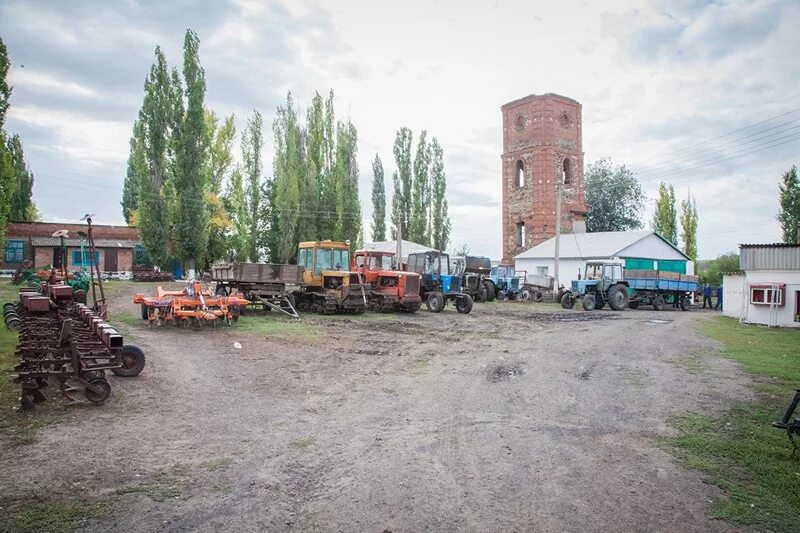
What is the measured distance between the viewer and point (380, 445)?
5.38m

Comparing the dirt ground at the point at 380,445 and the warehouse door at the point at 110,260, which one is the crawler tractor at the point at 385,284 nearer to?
the dirt ground at the point at 380,445

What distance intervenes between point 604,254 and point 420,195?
16.3 m

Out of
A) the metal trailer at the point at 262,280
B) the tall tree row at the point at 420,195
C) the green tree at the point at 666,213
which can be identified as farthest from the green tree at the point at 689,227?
the metal trailer at the point at 262,280

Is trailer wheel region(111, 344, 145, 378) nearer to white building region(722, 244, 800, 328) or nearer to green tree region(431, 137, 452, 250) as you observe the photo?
white building region(722, 244, 800, 328)

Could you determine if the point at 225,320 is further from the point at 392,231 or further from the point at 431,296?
the point at 392,231

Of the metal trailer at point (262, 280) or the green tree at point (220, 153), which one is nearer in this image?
the metal trailer at point (262, 280)

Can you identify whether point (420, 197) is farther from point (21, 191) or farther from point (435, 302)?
point (21, 191)

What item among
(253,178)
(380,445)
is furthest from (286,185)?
(380,445)

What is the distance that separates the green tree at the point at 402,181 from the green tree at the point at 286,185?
10.3m

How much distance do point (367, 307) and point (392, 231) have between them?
25490mm

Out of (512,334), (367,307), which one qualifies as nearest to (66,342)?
(512,334)

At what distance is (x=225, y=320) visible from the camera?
14750 millimetres

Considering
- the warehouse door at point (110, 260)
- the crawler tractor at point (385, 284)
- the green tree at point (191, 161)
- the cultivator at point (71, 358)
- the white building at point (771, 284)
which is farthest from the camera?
the warehouse door at point (110, 260)

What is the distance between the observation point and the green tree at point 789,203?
32906 mm
